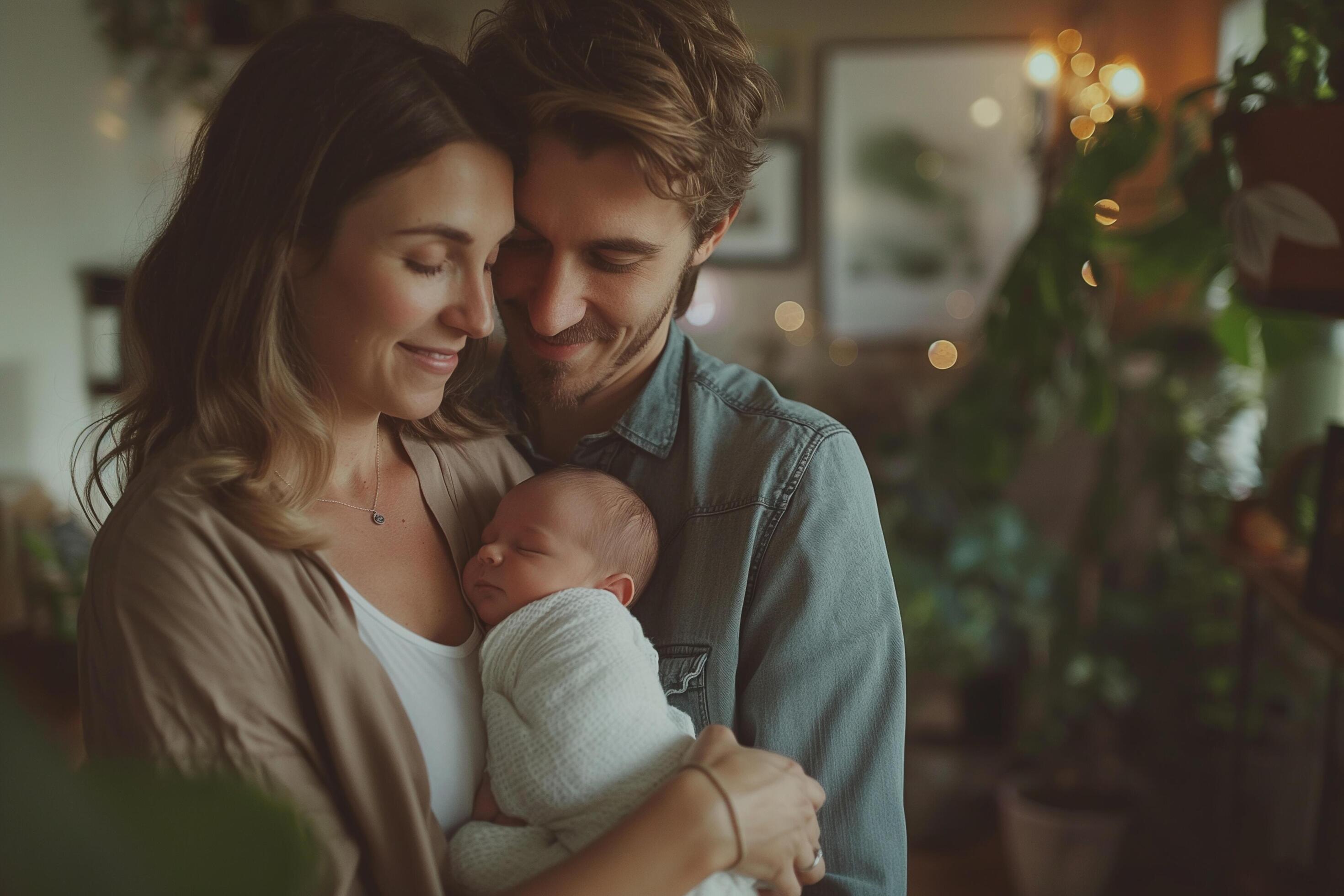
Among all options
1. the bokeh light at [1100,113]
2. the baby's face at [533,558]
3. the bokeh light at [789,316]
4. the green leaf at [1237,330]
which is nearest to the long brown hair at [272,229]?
the baby's face at [533,558]

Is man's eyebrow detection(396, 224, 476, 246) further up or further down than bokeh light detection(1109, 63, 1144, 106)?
further down

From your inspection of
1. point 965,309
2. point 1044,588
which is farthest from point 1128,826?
point 965,309

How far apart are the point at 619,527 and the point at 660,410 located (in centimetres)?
20

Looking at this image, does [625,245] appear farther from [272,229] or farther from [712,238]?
[272,229]

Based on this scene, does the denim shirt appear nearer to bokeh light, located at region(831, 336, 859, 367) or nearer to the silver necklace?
the silver necklace

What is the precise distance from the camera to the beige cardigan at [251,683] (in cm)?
88

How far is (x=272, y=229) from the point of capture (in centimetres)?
101

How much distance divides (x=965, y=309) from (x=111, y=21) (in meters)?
3.50

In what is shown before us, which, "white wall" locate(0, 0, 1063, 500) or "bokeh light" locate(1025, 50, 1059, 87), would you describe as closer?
"bokeh light" locate(1025, 50, 1059, 87)

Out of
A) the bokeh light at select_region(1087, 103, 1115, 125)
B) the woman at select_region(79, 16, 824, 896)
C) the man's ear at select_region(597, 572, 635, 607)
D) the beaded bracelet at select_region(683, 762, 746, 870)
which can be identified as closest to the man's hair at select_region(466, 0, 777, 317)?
the woman at select_region(79, 16, 824, 896)

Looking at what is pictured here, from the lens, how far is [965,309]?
12.6ft

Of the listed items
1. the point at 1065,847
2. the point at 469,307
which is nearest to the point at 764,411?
the point at 469,307

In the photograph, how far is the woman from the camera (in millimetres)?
914

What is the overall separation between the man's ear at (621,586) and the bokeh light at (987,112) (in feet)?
10.3
